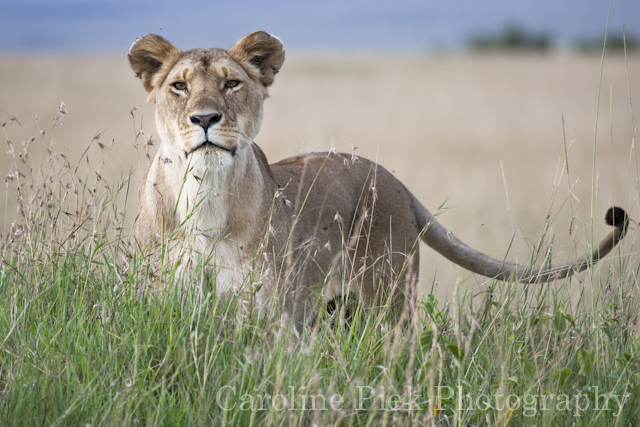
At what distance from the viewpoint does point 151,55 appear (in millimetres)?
3508

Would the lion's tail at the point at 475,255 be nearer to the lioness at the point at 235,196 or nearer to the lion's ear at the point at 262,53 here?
the lioness at the point at 235,196

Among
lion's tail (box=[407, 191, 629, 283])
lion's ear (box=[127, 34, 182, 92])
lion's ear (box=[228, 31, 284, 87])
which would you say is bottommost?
lion's tail (box=[407, 191, 629, 283])

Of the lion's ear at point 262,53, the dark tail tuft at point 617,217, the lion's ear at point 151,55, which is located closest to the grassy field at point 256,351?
the dark tail tuft at point 617,217

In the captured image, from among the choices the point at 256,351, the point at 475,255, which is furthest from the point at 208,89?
the point at 475,255

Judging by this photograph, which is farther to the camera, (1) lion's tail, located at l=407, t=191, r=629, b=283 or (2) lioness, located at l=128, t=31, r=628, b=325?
(1) lion's tail, located at l=407, t=191, r=629, b=283

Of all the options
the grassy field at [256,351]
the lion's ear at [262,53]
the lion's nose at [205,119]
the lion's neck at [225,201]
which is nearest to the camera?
the grassy field at [256,351]

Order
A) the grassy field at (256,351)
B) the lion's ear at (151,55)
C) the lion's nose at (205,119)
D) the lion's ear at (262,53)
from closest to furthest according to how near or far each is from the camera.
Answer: the grassy field at (256,351), the lion's nose at (205,119), the lion's ear at (151,55), the lion's ear at (262,53)

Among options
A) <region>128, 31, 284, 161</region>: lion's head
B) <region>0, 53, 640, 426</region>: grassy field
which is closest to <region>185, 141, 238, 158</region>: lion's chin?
<region>128, 31, 284, 161</region>: lion's head

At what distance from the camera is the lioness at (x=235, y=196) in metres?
3.04

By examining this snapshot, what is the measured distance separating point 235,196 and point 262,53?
2.95ft

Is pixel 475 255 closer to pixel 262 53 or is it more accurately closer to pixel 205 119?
pixel 262 53

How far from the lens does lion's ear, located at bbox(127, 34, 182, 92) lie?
3451 mm

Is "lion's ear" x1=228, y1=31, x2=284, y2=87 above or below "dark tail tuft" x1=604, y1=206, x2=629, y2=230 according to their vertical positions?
above

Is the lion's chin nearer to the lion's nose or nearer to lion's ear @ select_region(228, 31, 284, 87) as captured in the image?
the lion's nose
